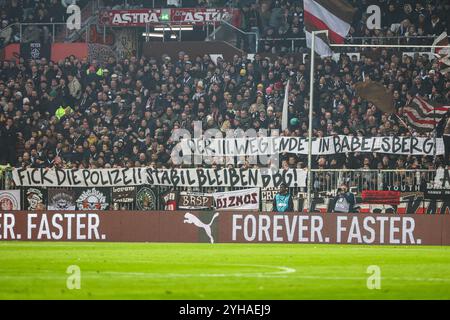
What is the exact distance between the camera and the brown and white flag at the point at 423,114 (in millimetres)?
30266

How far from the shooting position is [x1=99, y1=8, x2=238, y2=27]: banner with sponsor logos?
39.3m

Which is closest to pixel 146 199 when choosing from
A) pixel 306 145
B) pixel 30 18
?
pixel 306 145

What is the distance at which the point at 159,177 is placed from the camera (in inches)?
1138

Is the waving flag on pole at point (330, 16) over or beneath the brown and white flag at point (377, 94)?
over

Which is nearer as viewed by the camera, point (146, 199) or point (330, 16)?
point (146, 199)

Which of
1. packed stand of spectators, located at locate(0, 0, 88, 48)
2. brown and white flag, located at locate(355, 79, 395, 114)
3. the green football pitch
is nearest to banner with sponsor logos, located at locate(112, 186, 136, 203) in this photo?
the green football pitch

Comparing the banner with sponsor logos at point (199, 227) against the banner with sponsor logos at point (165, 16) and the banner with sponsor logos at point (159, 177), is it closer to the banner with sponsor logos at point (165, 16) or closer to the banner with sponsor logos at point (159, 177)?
the banner with sponsor logos at point (159, 177)

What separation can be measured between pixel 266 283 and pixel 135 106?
19.1 m

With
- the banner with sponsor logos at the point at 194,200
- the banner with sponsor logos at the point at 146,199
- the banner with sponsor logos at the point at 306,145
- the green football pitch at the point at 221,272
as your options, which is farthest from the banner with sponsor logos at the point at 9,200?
the banner with sponsor logos at the point at 306,145

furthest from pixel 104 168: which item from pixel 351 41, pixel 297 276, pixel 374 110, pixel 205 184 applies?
pixel 297 276

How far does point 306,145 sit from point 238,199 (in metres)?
2.72

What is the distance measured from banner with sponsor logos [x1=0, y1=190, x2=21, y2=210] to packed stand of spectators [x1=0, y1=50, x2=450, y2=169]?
2062mm

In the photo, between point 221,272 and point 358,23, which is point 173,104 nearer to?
point 358,23

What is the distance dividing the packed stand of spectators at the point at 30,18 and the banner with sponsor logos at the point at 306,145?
40.6ft
